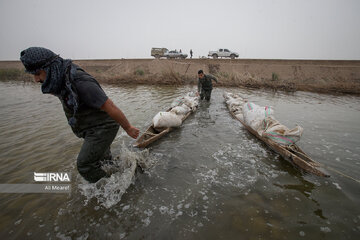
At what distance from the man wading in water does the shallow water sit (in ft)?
1.95

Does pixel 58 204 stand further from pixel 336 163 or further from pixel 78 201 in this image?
pixel 336 163

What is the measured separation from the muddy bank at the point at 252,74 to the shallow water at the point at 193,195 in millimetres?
9836

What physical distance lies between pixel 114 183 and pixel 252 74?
699 inches

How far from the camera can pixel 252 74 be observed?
16.8m

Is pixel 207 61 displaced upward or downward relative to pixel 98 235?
upward

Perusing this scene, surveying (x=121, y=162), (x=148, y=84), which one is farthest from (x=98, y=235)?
(x=148, y=84)

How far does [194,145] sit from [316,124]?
4084 mm

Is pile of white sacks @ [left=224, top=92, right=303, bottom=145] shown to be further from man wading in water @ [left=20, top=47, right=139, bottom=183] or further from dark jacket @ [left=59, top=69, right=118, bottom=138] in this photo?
dark jacket @ [left=59, top=69, right=118, bottom=138]

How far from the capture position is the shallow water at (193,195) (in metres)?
1.72

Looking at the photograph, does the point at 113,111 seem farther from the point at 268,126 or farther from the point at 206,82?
the point at 206,82

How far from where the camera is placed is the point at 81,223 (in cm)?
179

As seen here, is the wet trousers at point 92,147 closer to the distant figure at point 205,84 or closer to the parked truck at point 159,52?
the distant figure at point 205,84

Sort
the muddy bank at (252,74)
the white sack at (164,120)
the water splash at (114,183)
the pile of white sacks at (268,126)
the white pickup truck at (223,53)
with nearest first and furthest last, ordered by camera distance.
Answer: the water splash at (114,183) → the pile of white sacks at (268,126) → the white sack at (164,120) → the muddy bank at (252,74) → the white pickup truck at (223,53)

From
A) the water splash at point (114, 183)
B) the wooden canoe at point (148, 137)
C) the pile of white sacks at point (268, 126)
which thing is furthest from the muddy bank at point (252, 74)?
the water splash at point (114, 183)
